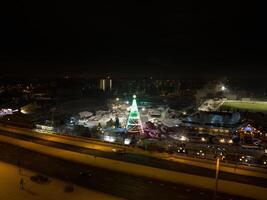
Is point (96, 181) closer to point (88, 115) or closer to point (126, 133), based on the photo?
point (126, 133)

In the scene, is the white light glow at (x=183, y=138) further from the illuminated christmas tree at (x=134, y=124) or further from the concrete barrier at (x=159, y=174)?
the concrete barrier at (x=159, y=174)

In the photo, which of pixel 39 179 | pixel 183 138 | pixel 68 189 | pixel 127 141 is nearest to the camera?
pixel 68 189

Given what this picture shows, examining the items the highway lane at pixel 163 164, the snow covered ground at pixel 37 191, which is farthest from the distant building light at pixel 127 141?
the snow covered ground at pixel 37 191

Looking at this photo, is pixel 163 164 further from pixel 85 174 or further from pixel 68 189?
pixel 68 189

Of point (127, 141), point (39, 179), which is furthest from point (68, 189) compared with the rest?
point (127, 141)

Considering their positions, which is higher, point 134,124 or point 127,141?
point 134,124

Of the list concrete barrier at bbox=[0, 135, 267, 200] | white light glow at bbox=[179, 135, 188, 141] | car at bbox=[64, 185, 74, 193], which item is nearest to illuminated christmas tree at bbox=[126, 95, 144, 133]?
white light glow at bbox=[179, 135, 188, 141]
